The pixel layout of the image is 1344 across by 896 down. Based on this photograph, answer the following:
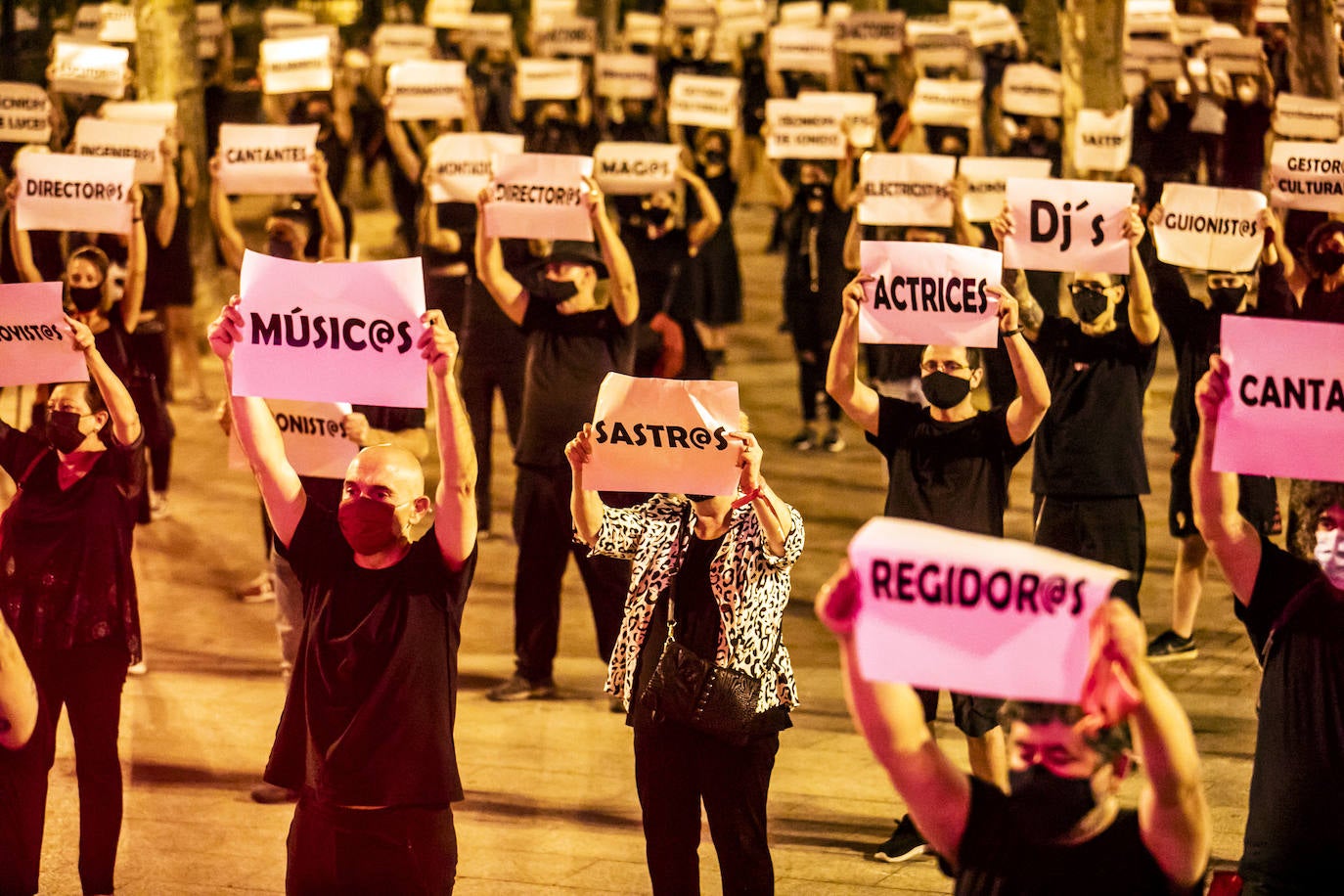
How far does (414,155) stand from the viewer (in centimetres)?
1555

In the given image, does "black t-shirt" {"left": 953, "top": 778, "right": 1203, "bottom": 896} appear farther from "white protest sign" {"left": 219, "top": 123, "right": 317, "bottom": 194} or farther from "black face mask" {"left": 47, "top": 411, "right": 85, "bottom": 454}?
"white protest sign" {"left": 219, "top": 123, "right": 317, "bottom": 194}

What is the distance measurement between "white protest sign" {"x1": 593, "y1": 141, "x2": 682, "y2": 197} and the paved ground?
236 centimetres

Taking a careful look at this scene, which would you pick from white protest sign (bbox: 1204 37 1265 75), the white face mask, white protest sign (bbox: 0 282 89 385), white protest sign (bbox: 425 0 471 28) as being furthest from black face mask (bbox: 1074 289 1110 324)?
white protest sign (bbox: 425 0 471 28)

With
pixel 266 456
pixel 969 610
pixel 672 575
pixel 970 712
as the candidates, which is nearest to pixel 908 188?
pixel 970 712

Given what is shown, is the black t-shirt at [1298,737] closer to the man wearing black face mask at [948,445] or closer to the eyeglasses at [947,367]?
the man wearing black face mask at [948,445]

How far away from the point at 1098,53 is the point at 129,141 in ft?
27.0

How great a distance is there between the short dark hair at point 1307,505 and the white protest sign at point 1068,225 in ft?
4.45

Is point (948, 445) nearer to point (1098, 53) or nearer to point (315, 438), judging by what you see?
point (315, 438)

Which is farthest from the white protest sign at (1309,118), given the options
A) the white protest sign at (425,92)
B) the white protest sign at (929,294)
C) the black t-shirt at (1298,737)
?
the black t-shirt at (1298,737)

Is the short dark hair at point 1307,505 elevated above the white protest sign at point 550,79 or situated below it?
below

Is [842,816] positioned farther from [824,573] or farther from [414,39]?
[414,39]

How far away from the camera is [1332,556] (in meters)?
5.11

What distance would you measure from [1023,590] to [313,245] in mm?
8959

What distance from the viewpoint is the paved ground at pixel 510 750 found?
731 cm
